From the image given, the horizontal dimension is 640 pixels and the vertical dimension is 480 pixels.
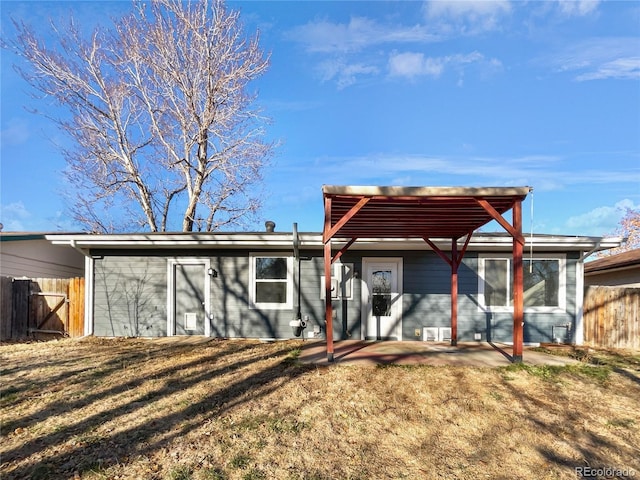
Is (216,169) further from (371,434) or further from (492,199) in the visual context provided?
(371,434)

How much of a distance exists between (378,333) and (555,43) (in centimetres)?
851

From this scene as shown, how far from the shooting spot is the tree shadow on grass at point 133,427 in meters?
2.92

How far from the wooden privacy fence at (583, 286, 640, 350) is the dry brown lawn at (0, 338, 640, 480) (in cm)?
286

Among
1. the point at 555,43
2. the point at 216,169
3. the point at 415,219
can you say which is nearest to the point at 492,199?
the point at 415,219

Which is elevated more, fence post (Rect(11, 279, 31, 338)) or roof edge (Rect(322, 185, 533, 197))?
roof edge (Rect(322, 185, 533, 197))

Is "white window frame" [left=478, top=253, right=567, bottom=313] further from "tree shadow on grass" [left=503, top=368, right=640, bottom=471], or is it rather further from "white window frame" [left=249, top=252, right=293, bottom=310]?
"white window frame" [left=249, top=252, right=293, bottom=310]

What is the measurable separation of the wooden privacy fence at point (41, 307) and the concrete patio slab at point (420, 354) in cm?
615

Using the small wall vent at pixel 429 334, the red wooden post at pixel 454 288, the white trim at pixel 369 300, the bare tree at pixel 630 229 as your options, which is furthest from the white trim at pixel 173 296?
the bare tree at pixel 630 229

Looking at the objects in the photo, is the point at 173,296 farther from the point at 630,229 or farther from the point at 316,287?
the point at 630,229

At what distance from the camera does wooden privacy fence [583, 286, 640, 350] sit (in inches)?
308

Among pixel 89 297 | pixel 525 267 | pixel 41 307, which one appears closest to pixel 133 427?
pixel 89 297

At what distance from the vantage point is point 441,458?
307 cm

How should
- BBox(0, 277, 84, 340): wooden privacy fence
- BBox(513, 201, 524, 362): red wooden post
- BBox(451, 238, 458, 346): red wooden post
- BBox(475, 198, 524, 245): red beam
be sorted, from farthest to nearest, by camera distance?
BBox(0, 277, 84, 340): wooden privacy fence < BBox(451, 238, 458, 346): red wooden post < BBox(513, 201, 524, 362): red wooden post < BBox(475, 198, 524, 245): red beam

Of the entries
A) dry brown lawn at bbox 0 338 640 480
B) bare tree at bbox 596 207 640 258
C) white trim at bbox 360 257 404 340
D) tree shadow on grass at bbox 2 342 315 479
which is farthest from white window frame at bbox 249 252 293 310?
bare tree at bbox 596 207 640 258
